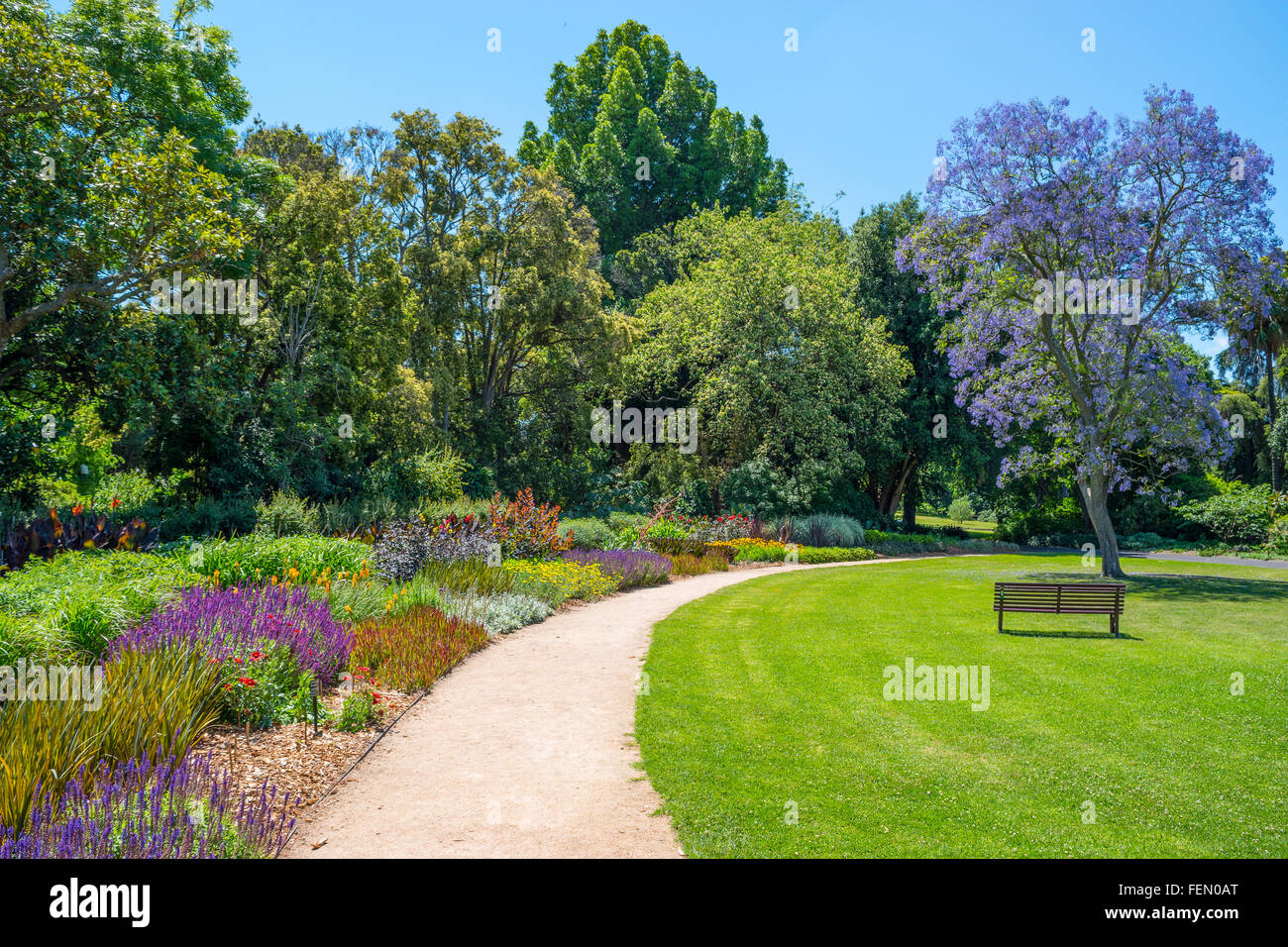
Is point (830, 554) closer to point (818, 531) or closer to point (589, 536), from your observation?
point (818, 531)

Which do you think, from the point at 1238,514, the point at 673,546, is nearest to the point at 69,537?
the point at 673,546

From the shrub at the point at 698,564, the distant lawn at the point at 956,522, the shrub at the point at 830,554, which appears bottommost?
the distant lawn at the point at 956,522

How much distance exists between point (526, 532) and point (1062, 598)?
986 centimetres

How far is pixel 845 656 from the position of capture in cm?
904

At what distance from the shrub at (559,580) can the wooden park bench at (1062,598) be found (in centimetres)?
707

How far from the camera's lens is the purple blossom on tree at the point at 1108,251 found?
54.0ft

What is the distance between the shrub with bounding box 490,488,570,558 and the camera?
46.8ft

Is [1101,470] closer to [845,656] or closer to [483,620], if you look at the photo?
[845,656]

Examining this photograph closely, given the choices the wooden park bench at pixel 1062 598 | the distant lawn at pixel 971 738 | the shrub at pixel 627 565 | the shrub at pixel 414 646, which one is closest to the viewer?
the distant lawn at pixel 971 738

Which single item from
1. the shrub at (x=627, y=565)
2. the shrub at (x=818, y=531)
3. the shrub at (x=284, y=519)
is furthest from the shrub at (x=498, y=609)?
the shrub at (x=818, y=531)

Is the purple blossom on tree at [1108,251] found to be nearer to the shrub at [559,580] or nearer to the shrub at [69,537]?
the shrub at [559,580]

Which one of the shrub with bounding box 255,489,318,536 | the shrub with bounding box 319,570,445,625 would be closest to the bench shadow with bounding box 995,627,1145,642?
the shrub with bounding box 319,570,445,625

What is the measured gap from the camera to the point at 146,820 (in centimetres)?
344
